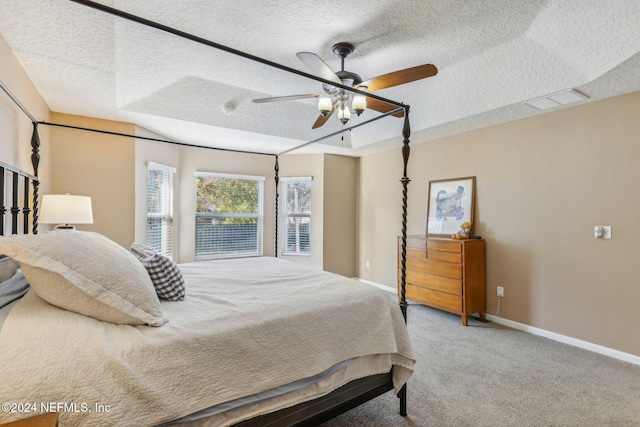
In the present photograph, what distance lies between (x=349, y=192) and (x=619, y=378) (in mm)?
4074

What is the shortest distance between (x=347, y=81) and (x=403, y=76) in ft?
1.56

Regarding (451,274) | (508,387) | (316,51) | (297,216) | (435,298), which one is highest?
(316,51)

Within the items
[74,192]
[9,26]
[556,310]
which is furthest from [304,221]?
[9,26]

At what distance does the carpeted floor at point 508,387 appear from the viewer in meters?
1.89

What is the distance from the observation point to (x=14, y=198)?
2072mm

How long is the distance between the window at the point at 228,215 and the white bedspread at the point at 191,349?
134 inches

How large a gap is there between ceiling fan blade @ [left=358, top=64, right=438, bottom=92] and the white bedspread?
1.48 m

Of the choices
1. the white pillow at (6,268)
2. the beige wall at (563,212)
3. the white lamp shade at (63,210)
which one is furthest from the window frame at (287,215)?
the white pillow at (6,268)

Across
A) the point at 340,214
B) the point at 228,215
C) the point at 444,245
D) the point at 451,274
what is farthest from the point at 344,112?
the point at 228,215

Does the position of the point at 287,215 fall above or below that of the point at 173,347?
above

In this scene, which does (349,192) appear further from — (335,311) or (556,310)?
(335,311)

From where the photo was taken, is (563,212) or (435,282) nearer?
(563,212)

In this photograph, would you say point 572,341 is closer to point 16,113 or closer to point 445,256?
point 445,256

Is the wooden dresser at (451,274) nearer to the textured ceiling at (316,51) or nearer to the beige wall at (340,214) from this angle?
the textured ceiling at (316,51)
